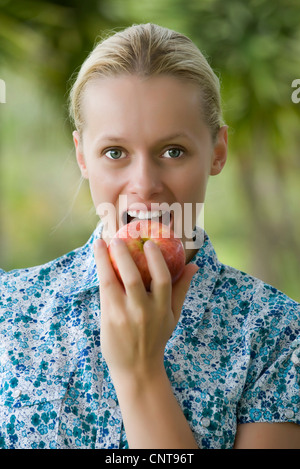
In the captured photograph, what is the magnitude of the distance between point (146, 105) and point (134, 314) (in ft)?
1.38

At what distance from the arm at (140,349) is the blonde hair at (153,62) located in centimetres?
41

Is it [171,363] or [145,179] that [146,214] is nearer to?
[145,179]

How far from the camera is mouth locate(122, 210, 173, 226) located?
1233mm

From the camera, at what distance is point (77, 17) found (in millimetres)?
4137

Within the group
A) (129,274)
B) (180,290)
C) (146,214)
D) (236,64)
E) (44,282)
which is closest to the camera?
(129,274)

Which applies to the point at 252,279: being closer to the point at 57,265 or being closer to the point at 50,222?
the point at 57,265

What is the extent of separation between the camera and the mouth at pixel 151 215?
4.05 feet

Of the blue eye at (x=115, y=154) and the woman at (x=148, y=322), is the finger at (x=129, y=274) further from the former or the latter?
the blue eye at (x=115, y=154)

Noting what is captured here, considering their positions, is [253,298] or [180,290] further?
[253,298]

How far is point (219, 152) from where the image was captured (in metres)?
1.42

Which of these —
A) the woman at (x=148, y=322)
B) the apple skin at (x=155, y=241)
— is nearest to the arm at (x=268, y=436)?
the woman at (x=148, y=322)

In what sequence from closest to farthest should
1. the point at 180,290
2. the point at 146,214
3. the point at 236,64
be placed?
the point at 180,290 < the point at 146,214 < the point at 236,64

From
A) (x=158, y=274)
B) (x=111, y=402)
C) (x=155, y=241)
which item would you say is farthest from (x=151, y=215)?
(x=111, y=402)
